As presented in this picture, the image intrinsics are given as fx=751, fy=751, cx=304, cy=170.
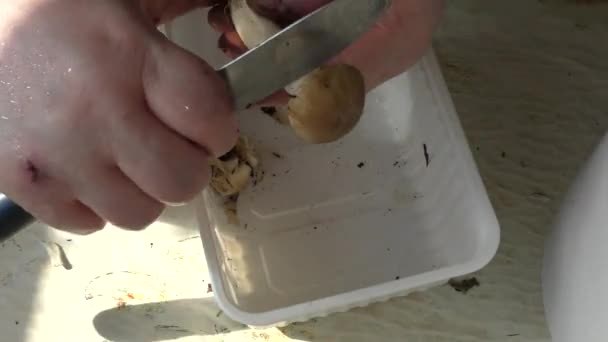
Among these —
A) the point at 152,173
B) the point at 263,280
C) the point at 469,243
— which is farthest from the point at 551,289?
the point at 152,173

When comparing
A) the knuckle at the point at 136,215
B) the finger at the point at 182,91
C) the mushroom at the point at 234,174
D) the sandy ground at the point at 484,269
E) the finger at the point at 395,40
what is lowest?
the sandy ground at the point at 484,269

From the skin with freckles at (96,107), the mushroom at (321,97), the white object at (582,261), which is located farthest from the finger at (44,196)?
the white object at (582,261)

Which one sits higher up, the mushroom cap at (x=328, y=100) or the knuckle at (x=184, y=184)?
the knuckle at (x=184, y=184)

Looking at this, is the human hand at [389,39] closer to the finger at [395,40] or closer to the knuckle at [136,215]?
the finger at [395,40]

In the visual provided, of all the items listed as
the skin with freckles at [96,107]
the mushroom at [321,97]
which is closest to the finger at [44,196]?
the skin with freckles at [96,107]

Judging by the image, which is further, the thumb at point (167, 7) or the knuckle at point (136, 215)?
the thumb at point (167, 7)

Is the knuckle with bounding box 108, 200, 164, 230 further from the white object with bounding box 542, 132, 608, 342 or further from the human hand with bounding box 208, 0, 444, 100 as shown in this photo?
the white object with bounding box 542, 132, 608, 342

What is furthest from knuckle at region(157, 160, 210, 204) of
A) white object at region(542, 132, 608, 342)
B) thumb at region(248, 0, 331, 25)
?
white object at region(542, 132, 608, 342)
